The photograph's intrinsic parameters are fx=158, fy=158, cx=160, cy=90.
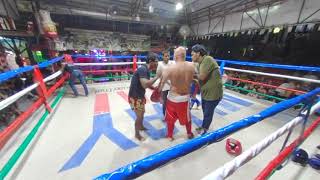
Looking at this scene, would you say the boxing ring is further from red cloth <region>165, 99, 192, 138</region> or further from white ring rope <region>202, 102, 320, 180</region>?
red cloth <region>165, 99, 192, 138</region>

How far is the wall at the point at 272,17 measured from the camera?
529 centimetres

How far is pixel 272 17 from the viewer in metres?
6.26

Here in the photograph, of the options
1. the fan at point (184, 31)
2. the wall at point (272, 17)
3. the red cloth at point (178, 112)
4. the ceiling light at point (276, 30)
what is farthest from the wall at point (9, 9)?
the ceiling light at point (276, 30)

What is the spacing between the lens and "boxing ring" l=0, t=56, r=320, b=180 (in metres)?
0.83

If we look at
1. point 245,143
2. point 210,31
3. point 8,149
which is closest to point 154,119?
point 245,143

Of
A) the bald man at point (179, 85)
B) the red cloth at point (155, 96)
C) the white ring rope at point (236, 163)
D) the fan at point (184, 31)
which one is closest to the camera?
the white ring rope at point (236, 163)

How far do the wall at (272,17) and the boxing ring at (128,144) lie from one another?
4.34 meters

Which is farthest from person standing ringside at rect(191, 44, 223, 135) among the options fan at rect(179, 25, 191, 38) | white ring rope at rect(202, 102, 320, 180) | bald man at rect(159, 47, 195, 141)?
fan at rect(179, 25, 191, 38)

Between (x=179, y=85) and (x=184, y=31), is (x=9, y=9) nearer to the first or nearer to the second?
(x=179, y=85)

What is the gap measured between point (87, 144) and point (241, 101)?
3.46 metres

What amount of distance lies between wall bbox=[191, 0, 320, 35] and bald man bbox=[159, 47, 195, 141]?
6046mm

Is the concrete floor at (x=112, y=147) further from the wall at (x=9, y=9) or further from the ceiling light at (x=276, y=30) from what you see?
the wall at (x=9, y=9)

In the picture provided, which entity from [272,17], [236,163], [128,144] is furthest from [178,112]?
[272,17]

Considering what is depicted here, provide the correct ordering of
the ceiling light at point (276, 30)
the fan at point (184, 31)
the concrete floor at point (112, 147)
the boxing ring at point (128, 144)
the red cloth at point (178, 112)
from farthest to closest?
the fan at point (184, 31) < the ceiling light at point (276, 30) < the red cloth at point (178, 112) < the concrete floor at point (112, 147) < the boxing ring at point (128, 144)
